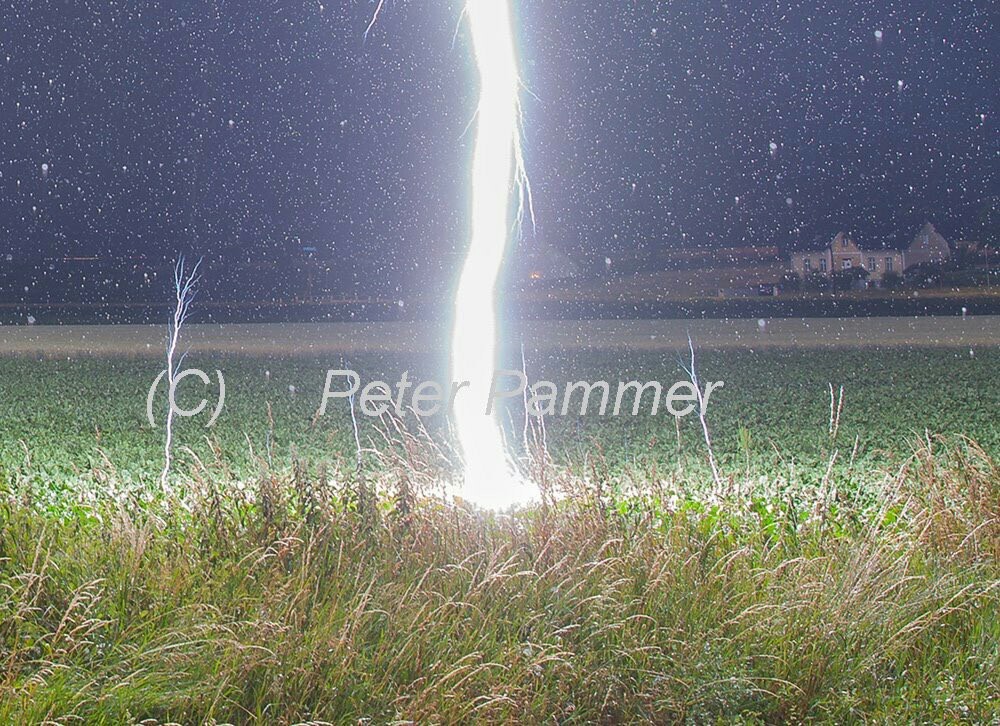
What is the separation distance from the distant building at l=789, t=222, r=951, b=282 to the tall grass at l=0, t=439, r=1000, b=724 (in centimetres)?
3683

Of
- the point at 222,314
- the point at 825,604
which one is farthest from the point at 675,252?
the point at 825,604

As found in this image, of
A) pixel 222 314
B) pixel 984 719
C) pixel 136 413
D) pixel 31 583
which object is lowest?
pixel 984 719

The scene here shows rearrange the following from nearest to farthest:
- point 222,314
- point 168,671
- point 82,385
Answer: point 168,671 → point 82,385 → point 222,314

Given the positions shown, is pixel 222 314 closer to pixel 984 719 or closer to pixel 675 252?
pixel 675 252

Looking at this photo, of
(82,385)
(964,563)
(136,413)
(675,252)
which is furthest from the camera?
(675,252)

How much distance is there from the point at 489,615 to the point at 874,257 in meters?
40.4

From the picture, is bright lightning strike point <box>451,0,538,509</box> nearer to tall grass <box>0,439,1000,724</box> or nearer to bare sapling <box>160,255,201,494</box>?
tall grass <box>0,439,1000,724</box>

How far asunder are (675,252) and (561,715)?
52.0m

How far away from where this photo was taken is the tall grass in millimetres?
3094

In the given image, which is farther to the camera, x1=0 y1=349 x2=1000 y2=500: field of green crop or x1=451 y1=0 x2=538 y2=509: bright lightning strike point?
x1=0 y1=349 x2=1000 y2=500: field of green crop

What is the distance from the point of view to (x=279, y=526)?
Answer: 436 centimetres

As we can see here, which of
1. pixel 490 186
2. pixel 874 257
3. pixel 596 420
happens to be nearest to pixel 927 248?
pixel 874 257

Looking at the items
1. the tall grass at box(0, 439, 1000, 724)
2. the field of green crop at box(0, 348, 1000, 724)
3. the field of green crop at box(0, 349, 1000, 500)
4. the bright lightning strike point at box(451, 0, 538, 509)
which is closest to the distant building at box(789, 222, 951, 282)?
the field of green crop at box(0, 349, 1000, 500)

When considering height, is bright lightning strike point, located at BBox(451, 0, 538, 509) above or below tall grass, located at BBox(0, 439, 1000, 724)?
above
